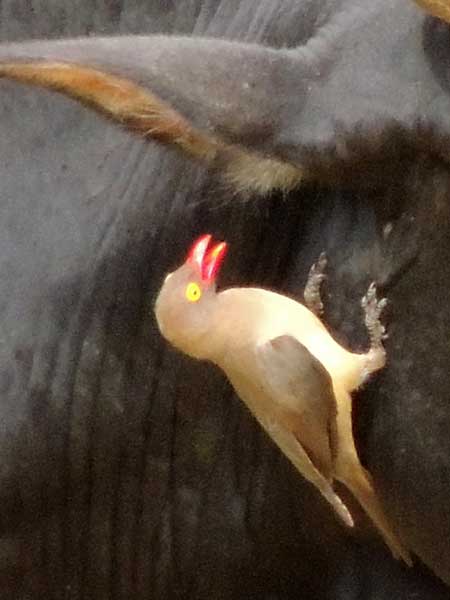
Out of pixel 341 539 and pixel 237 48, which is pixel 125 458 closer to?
pixel 341 539

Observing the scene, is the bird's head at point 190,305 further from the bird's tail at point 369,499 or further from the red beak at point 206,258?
the bird's tail at point 369,499

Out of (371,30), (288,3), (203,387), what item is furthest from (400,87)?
(203,387)

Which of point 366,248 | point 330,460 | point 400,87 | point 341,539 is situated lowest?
point 341,539

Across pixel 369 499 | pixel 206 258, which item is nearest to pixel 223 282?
pixel 206 258

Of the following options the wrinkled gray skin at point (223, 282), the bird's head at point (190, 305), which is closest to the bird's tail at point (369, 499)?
the wrinkled gray skin at point (223, 282)

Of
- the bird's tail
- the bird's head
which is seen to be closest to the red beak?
the bird's head

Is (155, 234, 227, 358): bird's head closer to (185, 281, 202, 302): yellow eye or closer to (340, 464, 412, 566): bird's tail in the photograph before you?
(185, 281, 202, 302): yellow eye

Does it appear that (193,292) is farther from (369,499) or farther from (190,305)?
(369,499)
